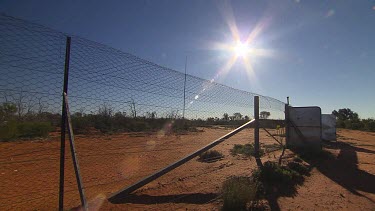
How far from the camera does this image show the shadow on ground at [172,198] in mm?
6153

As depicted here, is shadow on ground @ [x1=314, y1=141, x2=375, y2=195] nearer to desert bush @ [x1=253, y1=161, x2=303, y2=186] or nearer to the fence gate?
desert bush @ [x1=253, y1=161, x2=303, y2=186]

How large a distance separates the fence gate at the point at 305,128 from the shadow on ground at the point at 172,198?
31.0 ft

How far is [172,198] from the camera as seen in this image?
6.40 metres

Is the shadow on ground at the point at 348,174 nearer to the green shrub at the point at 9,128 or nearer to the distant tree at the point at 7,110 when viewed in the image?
the distant tree at the point at 7,110

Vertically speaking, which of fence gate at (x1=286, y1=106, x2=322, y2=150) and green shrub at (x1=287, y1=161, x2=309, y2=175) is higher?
fence gate at (x1=286, y1=106, x2=322, y2=150)

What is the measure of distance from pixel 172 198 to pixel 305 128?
10.4m

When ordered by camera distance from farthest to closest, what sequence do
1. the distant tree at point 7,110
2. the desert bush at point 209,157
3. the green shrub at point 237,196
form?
the desert bush at point 209,157 < the green shrub at point 237,196 < the distant tree at point 7,110

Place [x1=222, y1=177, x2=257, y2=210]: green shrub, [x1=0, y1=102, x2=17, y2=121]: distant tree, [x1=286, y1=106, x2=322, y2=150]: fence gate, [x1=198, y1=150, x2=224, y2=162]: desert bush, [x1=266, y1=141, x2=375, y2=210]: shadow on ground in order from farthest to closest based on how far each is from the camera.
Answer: [x1=286, y1=106, x2=322, y2=150]: fence gate < [x1=198, y1=150, x2=224, y2=162]: desert bush < [x1=266, y1=141, x2=375, y2=210]: shadow on ground < [x1=222, y1=177, x2=257, y2=210]: green shrub < [x1=0, y1=102, x2=17, y2=121]: distant tree

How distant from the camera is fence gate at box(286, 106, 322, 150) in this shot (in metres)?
14.5

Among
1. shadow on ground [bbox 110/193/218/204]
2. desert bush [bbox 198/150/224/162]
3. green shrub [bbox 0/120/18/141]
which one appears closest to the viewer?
shadow on ground [bbox 110/193/218/204]

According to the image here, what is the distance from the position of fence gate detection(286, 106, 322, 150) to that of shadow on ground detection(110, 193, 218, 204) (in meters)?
9.44

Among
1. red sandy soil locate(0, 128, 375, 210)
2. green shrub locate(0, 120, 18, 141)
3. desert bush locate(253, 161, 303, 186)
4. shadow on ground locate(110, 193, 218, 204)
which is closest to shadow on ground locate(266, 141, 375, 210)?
red sandy soil locate(0, 128, 375, 210)

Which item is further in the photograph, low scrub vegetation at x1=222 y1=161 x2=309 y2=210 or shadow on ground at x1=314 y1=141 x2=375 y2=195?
shadow on ground at x1=314 y1=141 x2=375 y2=195

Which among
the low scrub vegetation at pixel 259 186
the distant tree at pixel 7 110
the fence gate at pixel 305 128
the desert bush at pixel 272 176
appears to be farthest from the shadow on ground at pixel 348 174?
the distant tree at pixel 7 110
